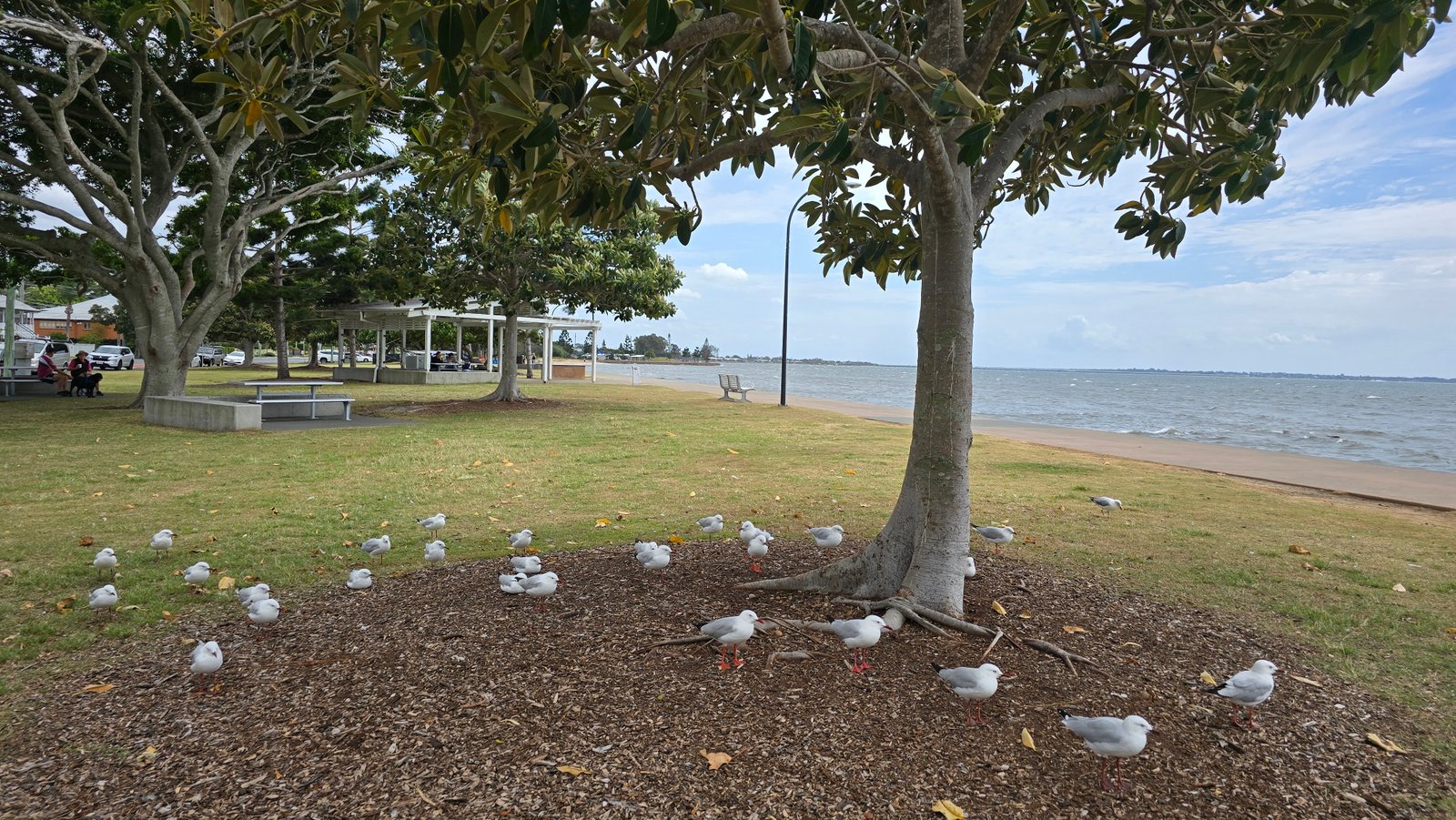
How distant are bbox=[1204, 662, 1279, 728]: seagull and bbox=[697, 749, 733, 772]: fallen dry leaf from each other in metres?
2.05

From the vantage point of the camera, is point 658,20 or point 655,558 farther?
point 655,558

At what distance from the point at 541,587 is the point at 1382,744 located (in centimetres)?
390

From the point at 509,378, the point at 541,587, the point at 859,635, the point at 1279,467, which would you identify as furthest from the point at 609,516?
the point at 509,378

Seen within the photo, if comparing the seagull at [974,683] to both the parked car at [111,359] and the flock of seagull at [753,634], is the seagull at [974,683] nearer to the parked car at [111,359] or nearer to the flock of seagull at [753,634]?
the flock of seagull at [753,634]

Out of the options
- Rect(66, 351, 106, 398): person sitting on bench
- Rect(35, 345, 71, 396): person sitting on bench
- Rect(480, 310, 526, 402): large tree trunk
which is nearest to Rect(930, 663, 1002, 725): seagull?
Rect(480, 310, 526, 402): large tree trunk

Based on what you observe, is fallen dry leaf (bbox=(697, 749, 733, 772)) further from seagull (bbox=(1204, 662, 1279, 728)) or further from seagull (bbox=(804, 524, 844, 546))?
seagull (bbox=(804, 524, 844, 546))

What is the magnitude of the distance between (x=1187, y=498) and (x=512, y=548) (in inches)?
311

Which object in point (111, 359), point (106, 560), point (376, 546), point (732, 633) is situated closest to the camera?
point (732, 633)

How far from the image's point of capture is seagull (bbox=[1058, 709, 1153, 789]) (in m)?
2.55

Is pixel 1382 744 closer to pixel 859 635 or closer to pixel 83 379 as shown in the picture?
pixel 859 635

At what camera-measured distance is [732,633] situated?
11.1 feet

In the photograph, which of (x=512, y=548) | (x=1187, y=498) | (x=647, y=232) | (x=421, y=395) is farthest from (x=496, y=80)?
(x=421, y=395)

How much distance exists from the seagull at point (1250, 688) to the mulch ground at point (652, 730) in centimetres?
12

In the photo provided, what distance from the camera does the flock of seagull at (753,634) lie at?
8.61ft
